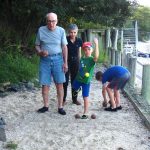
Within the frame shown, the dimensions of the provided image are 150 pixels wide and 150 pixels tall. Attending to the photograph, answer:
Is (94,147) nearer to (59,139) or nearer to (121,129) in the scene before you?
(59,139)

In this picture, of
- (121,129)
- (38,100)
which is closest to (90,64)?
(121,129)

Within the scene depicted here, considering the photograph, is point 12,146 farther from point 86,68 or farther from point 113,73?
point 113,73

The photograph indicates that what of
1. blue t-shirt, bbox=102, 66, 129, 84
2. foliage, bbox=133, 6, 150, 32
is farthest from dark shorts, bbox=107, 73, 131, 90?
foliage, bbox=133, 6, 150, 32

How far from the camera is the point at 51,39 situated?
757 cm

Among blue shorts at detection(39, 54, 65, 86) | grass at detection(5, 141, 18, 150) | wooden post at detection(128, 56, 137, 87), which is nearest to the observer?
grass at detection(5, 141, 18, 150)

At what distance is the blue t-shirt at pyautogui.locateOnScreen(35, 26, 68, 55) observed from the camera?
757 centimetres

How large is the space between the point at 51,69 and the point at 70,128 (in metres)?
1.24

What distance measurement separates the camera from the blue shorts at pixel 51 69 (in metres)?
7.69

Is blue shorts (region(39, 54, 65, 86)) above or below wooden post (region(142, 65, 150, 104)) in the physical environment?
above

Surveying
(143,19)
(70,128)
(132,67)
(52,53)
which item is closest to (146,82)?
(132,67)

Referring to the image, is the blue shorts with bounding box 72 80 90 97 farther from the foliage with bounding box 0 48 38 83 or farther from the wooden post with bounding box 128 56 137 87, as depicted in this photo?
the foliage with bounding box 0 48 38 83

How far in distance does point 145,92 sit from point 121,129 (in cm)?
244

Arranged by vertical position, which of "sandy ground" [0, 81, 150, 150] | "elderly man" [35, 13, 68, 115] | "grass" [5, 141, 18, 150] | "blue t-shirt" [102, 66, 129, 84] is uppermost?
"elderly man" [35, 13, 68, 115]

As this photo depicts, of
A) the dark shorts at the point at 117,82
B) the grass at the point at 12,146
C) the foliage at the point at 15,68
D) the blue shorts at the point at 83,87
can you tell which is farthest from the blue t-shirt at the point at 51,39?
the foliage at the point at 15,68
